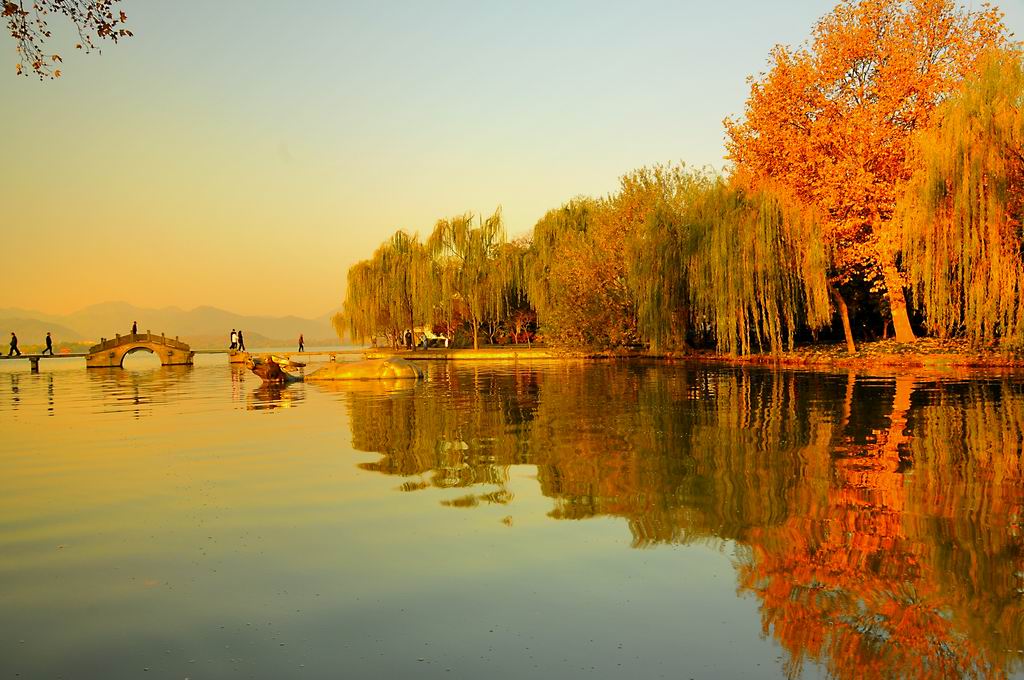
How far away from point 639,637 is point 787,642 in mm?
736

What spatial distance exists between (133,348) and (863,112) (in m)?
45.0

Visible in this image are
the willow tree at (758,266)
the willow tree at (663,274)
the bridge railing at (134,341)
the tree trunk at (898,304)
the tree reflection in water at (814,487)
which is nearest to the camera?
the tree reflection in water at (814,487)

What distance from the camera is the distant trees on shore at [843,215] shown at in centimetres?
2272

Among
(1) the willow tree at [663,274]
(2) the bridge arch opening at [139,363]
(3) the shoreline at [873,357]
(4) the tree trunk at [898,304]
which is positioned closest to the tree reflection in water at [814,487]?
(3) the shoreline at [873,357]

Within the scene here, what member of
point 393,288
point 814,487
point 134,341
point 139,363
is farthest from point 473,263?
point 814,487

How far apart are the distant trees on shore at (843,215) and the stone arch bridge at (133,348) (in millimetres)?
26043

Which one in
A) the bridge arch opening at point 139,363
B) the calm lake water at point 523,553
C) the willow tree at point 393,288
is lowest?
the calm lake water at point 523,553

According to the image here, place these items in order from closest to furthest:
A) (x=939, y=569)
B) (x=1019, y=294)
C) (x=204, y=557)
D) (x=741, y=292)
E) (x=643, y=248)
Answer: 1. (x=939, y=569)
2. (x=204, y=557)
3. (x=1019, y=294)
4. (x=741, y=292)
5. (x=643, y=248)

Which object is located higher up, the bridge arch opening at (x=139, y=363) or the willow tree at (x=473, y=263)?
the willow tree at (x=473, y=263)

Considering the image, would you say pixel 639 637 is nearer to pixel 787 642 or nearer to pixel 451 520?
pixel 787 642

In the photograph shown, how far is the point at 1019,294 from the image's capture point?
2220cm

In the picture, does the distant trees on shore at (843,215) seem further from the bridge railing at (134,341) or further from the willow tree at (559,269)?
the bridge railing at (134,341)

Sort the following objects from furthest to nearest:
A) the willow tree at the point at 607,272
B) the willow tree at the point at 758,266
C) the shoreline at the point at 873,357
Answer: the willow tree at the point at 607,272, the willow tree at the point at 758,266, the shoreline at the point at 873,357

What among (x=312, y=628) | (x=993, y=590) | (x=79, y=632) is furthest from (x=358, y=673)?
(x=993, y=590)
